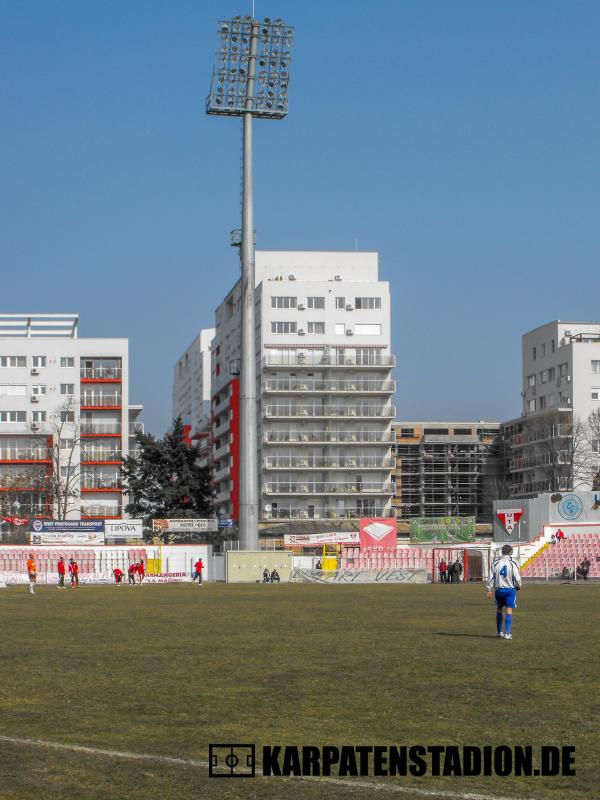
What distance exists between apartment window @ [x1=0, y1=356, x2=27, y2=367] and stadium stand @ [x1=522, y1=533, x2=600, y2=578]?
5558 cm

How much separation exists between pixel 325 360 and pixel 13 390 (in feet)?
97.7

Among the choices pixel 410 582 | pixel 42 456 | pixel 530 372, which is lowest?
pixel 410 582

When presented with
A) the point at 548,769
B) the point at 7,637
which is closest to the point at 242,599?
the point at 7,637

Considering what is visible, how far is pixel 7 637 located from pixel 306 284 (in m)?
96.2

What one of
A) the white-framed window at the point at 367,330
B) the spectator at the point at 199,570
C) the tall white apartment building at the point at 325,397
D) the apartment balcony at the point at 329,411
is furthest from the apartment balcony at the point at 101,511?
the spectator at the point at 199,570

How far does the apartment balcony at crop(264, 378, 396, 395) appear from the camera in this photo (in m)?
121

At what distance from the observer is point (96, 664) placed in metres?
20.4

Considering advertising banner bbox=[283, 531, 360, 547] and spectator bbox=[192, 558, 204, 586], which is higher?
advertising banner bbox=[283, 531, 360, 547]

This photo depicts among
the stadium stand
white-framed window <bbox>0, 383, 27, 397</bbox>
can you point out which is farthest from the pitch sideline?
white-framed window <bbox>0, 383, 27, 397</bbox>

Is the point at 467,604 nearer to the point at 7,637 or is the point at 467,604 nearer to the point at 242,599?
the point at 242,599

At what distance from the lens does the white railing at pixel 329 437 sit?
120500 mm

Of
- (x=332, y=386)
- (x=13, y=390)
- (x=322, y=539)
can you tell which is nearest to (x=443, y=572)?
(x=322, y=539)

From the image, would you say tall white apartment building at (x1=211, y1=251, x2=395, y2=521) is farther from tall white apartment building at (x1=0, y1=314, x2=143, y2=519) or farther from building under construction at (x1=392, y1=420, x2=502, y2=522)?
building under construction at (x1=392, y1=420, x2=502, y2=522)

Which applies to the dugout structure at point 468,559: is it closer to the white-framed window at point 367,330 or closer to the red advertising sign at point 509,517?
the red advertising sign at point 509,517
